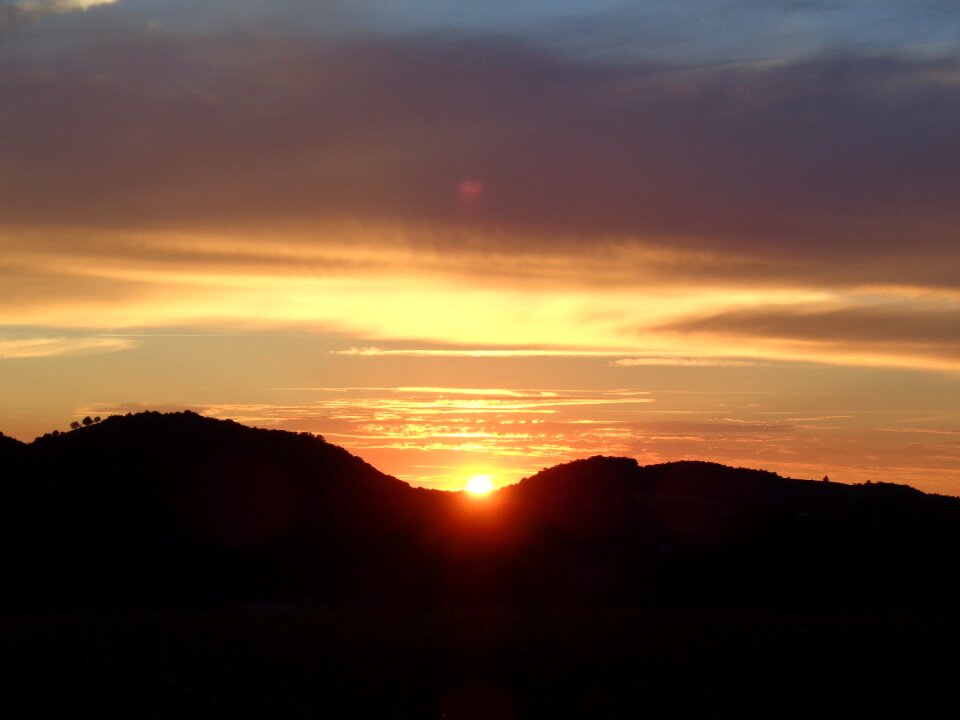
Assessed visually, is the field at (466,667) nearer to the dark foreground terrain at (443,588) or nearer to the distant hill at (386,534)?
the dark foreground terrain at (443,588)

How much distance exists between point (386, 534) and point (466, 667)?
2429 centimetres

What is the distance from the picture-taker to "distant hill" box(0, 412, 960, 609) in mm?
40562

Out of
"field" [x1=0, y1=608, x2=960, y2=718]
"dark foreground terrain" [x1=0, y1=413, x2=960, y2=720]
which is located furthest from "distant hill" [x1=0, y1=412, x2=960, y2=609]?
"field" [x1=0, y1=608, x2=960, y2=718]

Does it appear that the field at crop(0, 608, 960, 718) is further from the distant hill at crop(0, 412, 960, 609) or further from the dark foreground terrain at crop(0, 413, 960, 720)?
the distant hill at crop(0, 412, 960, 609)

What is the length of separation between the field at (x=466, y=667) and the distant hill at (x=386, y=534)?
12.8 metres

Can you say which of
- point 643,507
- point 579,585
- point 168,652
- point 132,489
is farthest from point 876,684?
point 132,489

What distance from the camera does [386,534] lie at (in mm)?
46812

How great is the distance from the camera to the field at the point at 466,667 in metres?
20.4

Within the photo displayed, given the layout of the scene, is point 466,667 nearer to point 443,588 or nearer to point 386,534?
point 443,588

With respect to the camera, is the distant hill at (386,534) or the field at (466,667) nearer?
the field at (466,667)

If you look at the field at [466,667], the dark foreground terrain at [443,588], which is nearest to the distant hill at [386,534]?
the dark foreground terrain at [443,588]

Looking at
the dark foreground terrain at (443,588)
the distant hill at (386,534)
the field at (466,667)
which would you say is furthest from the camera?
the distant hill at (386,534)

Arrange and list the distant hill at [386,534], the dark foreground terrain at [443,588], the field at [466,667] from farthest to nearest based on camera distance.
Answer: the distant hill at [386,534]
the dark foreground terrain at [443,588]
the field at [466,667]

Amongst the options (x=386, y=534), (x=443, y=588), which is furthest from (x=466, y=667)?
(x=386, y=534)
